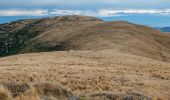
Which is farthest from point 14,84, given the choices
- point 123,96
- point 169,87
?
point 169,87

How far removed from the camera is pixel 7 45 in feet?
427

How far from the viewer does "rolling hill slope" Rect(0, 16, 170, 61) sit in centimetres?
7431

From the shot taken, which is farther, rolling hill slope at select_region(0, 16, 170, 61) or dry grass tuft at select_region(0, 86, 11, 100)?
rolling hill slope at select_region(0, 16, 170, 61)

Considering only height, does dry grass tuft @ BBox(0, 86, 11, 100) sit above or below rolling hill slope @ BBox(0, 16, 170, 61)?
above

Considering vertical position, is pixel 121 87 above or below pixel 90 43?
above

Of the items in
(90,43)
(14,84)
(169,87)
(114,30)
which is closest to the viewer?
(14,84)

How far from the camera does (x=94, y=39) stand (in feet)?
276

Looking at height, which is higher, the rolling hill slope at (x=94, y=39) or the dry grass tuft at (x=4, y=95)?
the dry grass tuft at (x=4, y=95)

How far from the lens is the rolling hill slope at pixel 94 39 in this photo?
74.3 metres

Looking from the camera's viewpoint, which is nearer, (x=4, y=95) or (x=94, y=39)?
(x=4, y=95)

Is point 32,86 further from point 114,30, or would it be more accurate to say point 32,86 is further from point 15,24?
point 15,24

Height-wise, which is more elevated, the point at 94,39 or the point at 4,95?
the point at 4,95

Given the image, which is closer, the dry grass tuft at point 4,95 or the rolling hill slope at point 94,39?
the dry grass tuft at point 4,95

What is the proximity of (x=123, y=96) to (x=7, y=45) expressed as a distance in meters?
116
